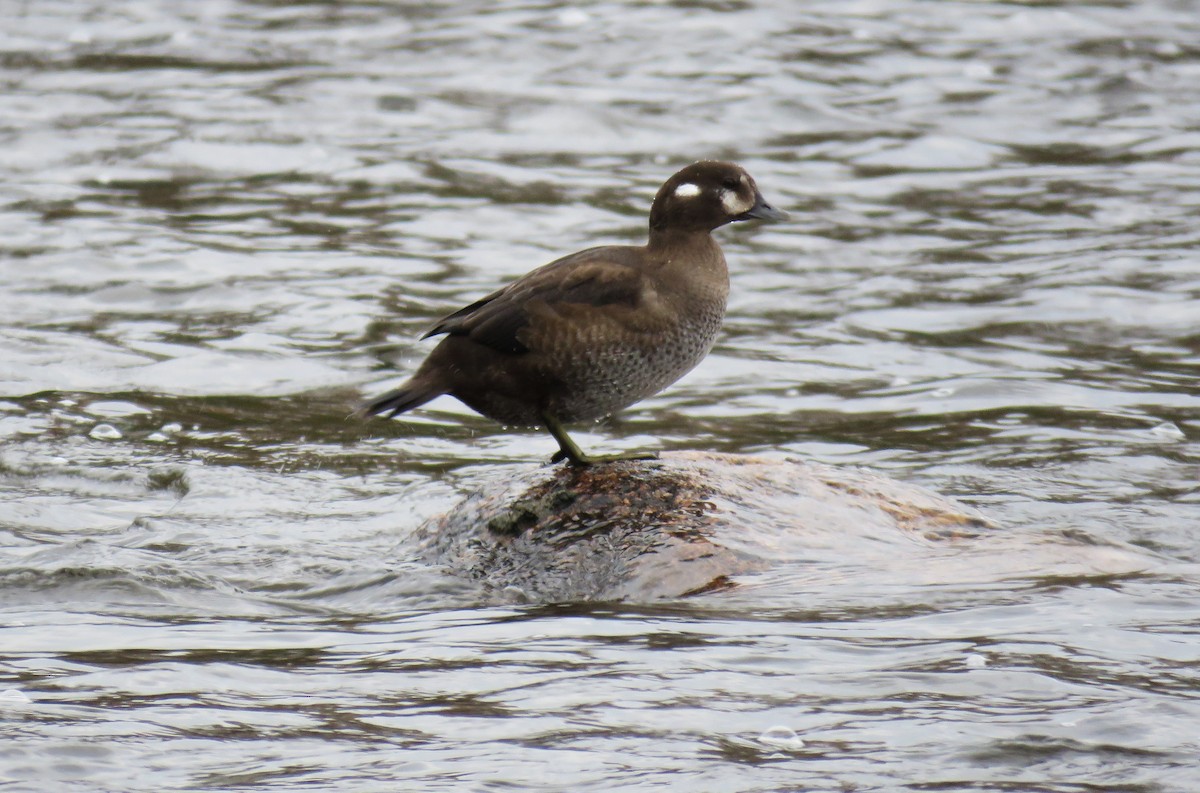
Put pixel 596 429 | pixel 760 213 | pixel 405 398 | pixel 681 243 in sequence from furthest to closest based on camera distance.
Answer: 1. pixel 596 429
2. pixel 760 213
3. pixel 681 243
4. pixel 405 398

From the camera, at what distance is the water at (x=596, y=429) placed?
4105 mm

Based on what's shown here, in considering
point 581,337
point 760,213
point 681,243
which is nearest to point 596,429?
point 760,213

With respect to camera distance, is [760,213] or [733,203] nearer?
[733,203]

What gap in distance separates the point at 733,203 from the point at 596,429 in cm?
243

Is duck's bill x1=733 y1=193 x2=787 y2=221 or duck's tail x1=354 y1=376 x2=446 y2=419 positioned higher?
duck's bill x1=733 y1=193 x2=787 y2=221

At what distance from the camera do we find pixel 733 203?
19.8ft

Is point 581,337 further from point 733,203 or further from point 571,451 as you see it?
point 733,203

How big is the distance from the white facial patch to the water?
1284mm

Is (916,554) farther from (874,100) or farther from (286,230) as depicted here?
(874,100)

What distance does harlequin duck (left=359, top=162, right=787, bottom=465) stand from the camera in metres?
5.53

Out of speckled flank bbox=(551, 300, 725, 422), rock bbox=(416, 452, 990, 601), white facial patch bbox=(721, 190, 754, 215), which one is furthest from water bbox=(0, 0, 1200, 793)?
white facial patch bbox=(721, 190, 754, 215)

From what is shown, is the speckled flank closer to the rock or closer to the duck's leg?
the duck's leg

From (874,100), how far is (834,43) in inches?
56.5

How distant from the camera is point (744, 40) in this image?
14539mm
